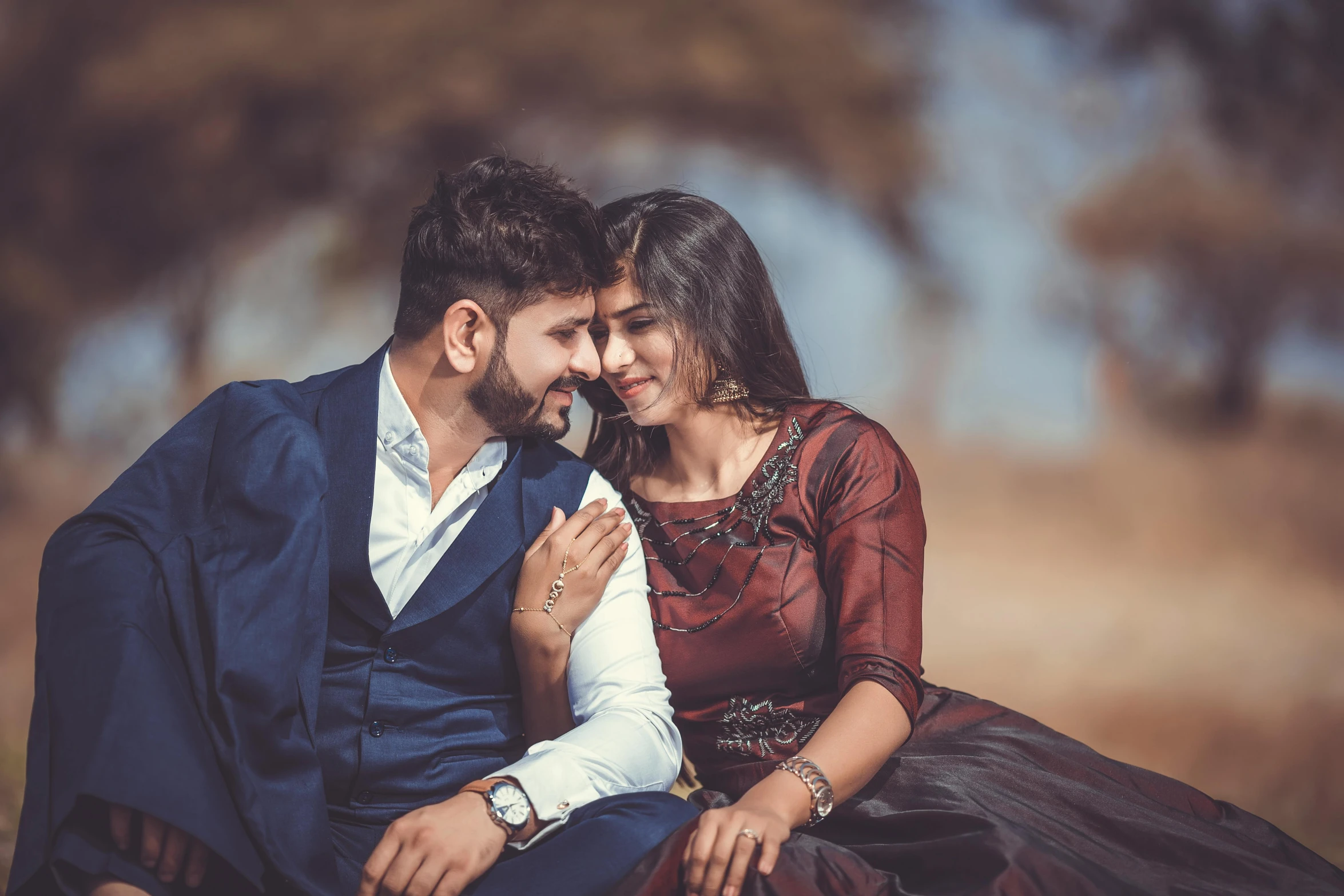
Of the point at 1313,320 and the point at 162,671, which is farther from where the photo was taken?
the point at 1313,320

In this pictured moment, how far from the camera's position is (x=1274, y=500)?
5.25m

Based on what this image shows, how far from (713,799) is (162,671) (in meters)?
0.98

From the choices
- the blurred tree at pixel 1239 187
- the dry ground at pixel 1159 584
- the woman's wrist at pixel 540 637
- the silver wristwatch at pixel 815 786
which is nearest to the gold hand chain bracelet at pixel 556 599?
the woman's wrist at pixel 540 637

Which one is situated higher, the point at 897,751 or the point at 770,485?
the point at 770,485

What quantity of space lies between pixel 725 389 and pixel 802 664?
574mm

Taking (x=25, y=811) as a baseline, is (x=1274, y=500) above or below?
above

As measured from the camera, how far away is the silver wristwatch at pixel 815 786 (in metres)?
1.80

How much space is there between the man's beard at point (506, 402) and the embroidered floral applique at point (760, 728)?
623 mm

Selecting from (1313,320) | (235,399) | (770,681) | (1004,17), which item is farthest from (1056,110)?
(235,399)

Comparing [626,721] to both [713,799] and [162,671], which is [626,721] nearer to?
[713,799]

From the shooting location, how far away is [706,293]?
228cm

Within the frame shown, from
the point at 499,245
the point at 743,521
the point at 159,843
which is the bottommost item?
the point at 159,843

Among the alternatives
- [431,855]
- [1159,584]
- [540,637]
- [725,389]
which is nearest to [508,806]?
[431,855]

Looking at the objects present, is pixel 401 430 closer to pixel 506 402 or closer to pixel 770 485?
pixel 506 402
